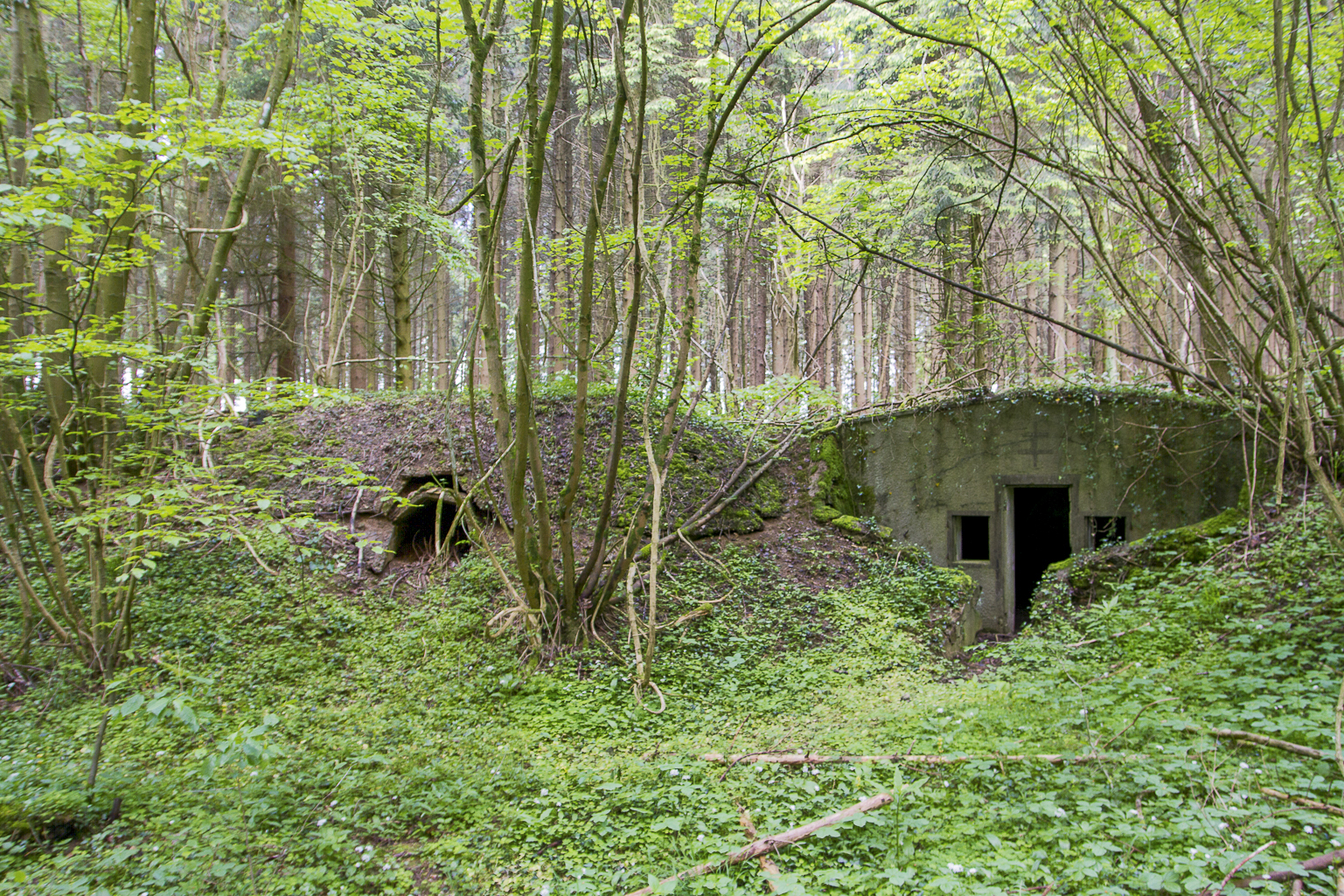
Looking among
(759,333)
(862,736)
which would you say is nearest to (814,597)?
(862,736)

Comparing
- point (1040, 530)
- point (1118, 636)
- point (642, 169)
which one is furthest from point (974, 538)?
point (642, 169)

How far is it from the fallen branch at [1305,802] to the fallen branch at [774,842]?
1.61m

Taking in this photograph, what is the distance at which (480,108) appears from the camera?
5191 millimetres

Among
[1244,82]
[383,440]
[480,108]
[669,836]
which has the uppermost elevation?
[1244,82]

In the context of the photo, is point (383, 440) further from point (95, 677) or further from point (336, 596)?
point (95, 677)

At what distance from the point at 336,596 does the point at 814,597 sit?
192 inches

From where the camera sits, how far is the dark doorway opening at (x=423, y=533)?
306 inches

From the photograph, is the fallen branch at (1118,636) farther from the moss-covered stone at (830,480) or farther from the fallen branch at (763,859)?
the moss-covered stone at (830,480)

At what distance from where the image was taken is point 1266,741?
347 centimetres

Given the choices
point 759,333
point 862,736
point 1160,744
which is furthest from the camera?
point 759,333

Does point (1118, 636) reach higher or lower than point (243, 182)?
lower

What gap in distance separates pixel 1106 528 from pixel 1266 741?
230 inches

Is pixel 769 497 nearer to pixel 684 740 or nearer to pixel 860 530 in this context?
pixel 860 530

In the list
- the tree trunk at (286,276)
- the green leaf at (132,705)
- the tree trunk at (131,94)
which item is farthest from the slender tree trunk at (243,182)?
the tree trunk at (286,276)
